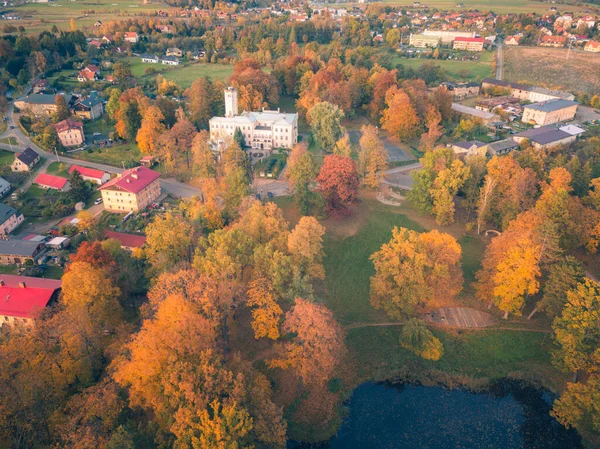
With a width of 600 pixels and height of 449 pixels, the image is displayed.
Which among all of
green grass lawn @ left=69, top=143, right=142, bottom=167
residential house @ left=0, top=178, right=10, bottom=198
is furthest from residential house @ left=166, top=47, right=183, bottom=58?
residential house @ left=0, top=178, right=10, bottom=198

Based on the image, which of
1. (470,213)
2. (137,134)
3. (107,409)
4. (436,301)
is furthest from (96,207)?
(470,213)

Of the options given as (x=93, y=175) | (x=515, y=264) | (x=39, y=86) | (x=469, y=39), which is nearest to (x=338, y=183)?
(x=515, y=264)

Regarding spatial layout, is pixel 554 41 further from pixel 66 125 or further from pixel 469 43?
pixel 66 125

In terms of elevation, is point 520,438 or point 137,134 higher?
point 137,134

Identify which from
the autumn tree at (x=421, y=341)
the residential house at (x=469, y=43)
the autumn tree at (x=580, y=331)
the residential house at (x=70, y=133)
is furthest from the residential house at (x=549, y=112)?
the residential house at (x=70, y=133)

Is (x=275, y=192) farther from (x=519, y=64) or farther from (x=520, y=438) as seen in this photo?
(x=519, y=64)
